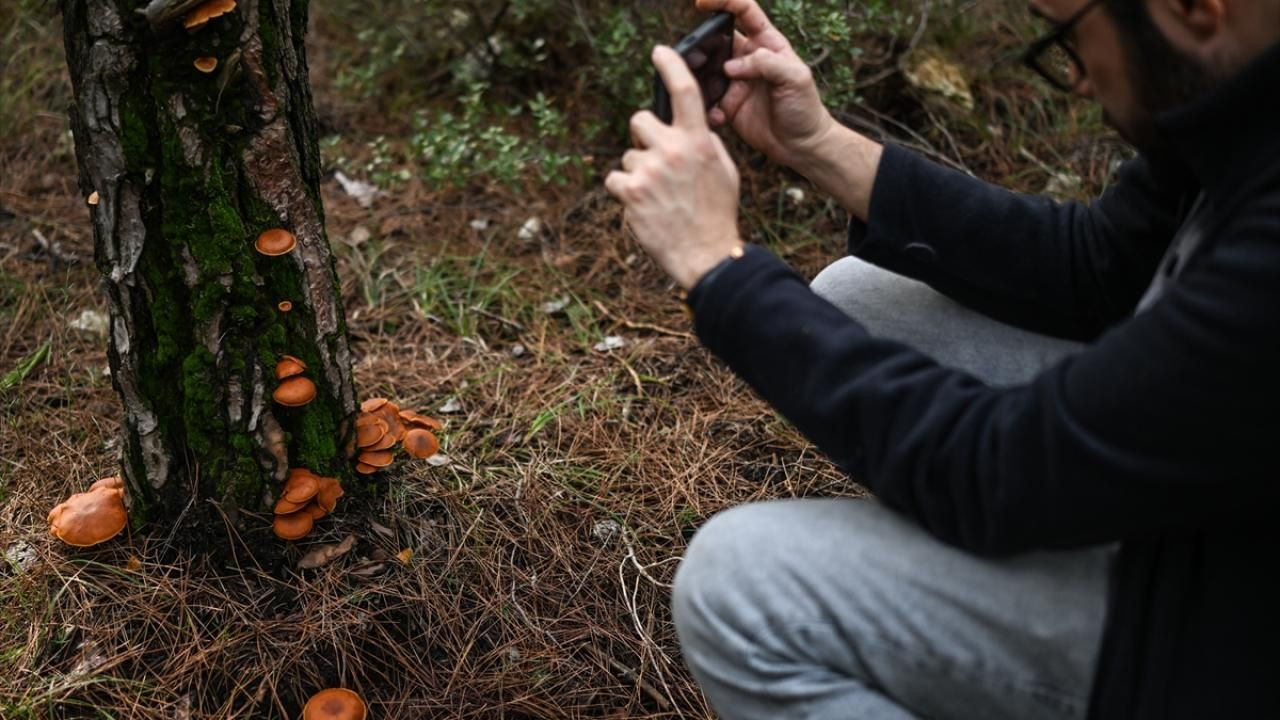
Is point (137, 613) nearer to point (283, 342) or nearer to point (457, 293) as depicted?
point (283, 342)

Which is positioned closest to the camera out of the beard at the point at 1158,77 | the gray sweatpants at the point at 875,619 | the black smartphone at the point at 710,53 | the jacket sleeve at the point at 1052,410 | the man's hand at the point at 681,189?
the jacket sleeve at the point at 1052,410

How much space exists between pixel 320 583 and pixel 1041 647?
1630mm

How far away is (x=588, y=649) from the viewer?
8.27 feet

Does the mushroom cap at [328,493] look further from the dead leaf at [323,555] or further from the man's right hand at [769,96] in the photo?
the man's right hand at [769,96]

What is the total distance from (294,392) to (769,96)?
1203 millimetres

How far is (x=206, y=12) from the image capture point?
6.35ft

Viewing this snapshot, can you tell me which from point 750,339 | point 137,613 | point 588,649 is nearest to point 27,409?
point 137,613

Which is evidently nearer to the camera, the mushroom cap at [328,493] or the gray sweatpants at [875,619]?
the gray sweatpants at [875,619]

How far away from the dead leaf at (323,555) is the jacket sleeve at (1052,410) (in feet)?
4.19

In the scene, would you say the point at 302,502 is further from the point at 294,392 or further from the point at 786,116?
the point at 786,116

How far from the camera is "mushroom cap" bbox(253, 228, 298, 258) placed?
7.21 feet

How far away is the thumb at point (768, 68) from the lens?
2049 mm

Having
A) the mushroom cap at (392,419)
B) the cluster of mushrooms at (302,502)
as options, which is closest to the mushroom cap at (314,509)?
the cluster of mushrooms at (302,502)

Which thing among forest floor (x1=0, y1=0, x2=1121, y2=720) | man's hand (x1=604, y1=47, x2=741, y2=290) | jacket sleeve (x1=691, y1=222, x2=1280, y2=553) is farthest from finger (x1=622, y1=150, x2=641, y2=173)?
forest floor (x1=0, y1=0, x2=1121, y2=720)
